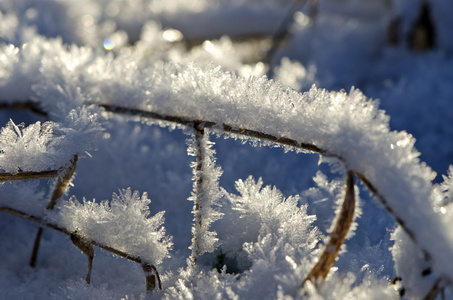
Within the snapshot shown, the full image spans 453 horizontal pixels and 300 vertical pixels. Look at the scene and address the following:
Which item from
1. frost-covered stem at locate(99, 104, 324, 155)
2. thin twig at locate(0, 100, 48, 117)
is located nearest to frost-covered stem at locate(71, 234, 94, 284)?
frost-covered stem at locate(99, 104, 324, 155)

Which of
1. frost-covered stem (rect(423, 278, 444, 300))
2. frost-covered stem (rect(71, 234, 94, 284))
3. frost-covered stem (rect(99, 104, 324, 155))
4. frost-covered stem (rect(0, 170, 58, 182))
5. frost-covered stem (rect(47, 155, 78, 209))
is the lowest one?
frost-covered stem (rect(71, 234, 94, 284))

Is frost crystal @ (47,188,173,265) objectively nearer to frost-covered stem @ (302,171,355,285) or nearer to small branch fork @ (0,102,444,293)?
small branch fork @ (0,102,444,293)

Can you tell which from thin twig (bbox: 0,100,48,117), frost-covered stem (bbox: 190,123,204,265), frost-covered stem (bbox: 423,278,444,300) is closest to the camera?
frost-covered stem (bbox: 423,278,444,300)

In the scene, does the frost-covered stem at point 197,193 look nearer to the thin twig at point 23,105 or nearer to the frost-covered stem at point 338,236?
the frost-covered stem at point 338,236

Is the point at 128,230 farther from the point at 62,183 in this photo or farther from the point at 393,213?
the point at 393,213

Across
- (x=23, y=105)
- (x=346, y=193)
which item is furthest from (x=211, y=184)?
(x=23, y=105)

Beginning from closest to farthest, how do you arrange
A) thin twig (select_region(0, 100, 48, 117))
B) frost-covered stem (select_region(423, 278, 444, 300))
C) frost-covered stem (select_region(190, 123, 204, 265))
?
1. frost-covered stem (select_region(423, 278, 444, 300))
2. frost-covered stem (select_region(190, 123, 204, 265))
3. thin twig (select_region(0, 100, 48, 117))

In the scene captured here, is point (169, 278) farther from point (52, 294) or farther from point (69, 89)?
point (69, 89)

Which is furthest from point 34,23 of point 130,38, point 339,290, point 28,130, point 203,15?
point 339,290
